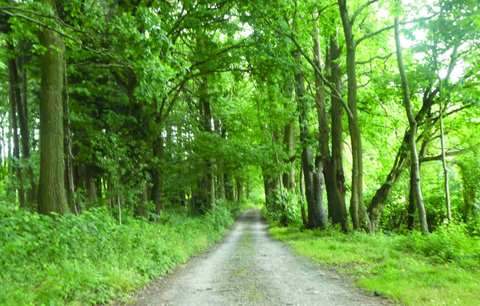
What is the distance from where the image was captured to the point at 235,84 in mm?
14680

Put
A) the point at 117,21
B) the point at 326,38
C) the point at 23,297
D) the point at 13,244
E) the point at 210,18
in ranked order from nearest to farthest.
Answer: the point at 23,297, the point at 13,244, the point at 117,21, the point at 210,18, the point at 326,38

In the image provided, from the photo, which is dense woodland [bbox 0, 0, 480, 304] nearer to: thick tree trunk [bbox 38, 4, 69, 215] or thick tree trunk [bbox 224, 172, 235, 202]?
thick tree trunk [bbox 38, 4, 69, 215]

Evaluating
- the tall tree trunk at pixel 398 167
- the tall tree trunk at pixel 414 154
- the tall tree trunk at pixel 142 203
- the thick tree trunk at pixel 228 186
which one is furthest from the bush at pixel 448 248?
the thick tree trunk at pixel 228 186

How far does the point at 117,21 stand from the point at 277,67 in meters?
6.10

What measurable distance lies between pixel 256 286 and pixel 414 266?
3061mm

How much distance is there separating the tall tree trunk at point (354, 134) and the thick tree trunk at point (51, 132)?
9.46m

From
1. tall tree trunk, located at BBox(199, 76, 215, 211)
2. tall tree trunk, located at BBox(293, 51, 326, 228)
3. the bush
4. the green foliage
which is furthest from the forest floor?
the green foliage

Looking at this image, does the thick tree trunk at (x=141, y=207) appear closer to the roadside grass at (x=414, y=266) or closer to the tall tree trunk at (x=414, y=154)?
the roadside grass at (x=414, y=266)

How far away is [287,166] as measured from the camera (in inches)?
733

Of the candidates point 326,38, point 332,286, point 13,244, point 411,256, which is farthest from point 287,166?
point 13,244

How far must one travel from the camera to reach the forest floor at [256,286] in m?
5.27

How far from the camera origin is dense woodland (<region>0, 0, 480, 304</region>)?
796 centimetres

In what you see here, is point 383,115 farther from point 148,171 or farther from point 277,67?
point 148,171

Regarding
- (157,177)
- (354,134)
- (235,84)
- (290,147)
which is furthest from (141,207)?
(290,147)
